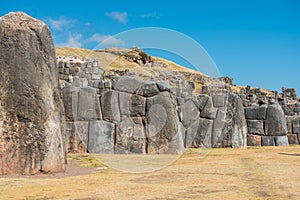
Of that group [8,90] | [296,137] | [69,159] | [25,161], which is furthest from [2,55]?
[296,137]

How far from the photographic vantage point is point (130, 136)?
1634 cm

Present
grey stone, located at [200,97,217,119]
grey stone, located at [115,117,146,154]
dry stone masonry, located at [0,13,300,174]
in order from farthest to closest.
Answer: grey stone, located at [200,97,217,119] → grey stone, located at [115,117,146,154] → dry stone masonry, located at [0,13,300,174]

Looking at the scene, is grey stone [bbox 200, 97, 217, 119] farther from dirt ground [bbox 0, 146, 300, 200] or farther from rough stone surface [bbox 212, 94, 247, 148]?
dirt ground [bbox 0, 146, 300, 200]

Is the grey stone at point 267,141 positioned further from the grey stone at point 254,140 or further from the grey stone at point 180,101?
the grey stone at point 180,101

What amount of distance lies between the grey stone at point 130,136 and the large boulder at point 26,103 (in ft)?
19.4

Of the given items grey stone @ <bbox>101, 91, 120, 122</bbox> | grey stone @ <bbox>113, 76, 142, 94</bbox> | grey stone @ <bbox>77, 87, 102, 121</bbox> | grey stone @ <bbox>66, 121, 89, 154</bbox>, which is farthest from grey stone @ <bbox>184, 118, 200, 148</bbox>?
grey stone @ <bbox>66, 121, 89, 154</bbox>

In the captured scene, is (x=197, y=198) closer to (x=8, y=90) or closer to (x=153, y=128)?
(x=8, y=90)

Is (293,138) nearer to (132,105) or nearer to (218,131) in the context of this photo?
(218,131)

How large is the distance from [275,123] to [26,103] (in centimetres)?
1519

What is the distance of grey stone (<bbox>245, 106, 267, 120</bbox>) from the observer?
872 inches

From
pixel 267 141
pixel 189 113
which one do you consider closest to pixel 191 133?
pixel 189 113

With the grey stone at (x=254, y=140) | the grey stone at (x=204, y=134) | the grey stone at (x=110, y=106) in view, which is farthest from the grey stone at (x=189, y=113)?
the grey stone at (x=110, y=106)

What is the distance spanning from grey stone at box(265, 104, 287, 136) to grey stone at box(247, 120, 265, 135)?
0.83 feet

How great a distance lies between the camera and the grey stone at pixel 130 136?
16250 mm
